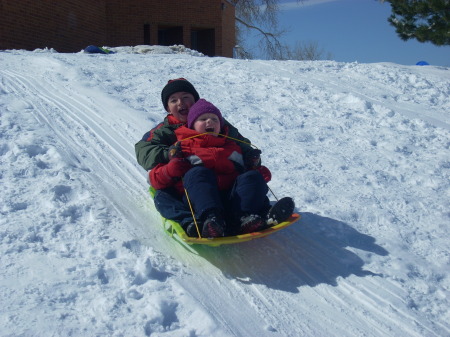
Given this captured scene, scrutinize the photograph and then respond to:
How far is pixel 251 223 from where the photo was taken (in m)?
2.91

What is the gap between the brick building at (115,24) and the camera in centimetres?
1148

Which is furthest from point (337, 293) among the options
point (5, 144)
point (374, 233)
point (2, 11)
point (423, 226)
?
point (2, 11)

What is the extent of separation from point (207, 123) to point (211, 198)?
665 mm

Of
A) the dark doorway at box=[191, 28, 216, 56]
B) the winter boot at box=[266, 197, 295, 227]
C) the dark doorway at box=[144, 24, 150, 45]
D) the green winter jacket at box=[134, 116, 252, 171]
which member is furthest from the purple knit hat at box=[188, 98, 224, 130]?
the dark doorway at box=[191, 28, 216, 56]

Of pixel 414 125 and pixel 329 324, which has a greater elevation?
pixel 414 125

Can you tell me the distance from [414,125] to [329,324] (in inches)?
149

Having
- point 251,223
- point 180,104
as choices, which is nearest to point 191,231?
point 251,223

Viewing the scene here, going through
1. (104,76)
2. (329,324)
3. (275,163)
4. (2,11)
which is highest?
(2,11)

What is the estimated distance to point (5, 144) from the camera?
403 centimetres

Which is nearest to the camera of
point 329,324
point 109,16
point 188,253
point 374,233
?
point 329,324

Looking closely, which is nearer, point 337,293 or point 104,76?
point 337,293

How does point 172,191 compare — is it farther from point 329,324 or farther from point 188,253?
point 329,324

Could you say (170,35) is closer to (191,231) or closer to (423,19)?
(423,19)

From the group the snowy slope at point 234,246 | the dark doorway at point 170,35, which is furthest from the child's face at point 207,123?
the dark doorway at point 170,35
